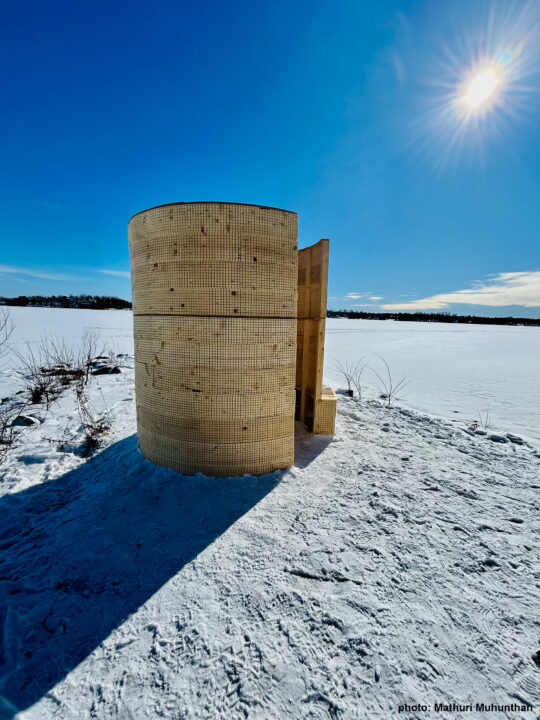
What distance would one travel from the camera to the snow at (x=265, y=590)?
187 cm

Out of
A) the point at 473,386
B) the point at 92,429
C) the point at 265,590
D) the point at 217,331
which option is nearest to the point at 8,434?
the point at 92,429

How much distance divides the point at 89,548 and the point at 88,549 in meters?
0.01

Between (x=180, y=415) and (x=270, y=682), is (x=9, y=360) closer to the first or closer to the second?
(x=180, y=415)

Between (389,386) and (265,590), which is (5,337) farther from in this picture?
(265,590)

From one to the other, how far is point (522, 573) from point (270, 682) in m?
2.28

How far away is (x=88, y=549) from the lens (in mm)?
2900

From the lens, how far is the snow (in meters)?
1.87

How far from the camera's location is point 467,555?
2.91 meters

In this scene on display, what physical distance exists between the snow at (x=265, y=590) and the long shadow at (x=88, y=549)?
0.01 m

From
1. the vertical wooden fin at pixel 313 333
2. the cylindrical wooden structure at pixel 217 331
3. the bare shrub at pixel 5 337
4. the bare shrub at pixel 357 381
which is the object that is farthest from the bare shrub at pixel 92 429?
the bare shrub at pixel 357 381

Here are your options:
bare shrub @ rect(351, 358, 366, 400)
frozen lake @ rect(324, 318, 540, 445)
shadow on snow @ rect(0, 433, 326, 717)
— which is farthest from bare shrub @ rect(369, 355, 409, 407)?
shadow on snow @ rect(0, 433, 326, 717)

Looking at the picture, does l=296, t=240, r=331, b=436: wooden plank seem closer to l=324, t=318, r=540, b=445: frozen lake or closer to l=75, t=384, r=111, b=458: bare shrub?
l=324, t=318, r=540, b=445: frozen lake

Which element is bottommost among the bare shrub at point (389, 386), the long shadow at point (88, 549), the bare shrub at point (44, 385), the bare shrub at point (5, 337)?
the long shadow at point (88, 549)

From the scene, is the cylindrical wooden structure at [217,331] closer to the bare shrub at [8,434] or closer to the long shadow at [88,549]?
the long shadow at [88,549]
